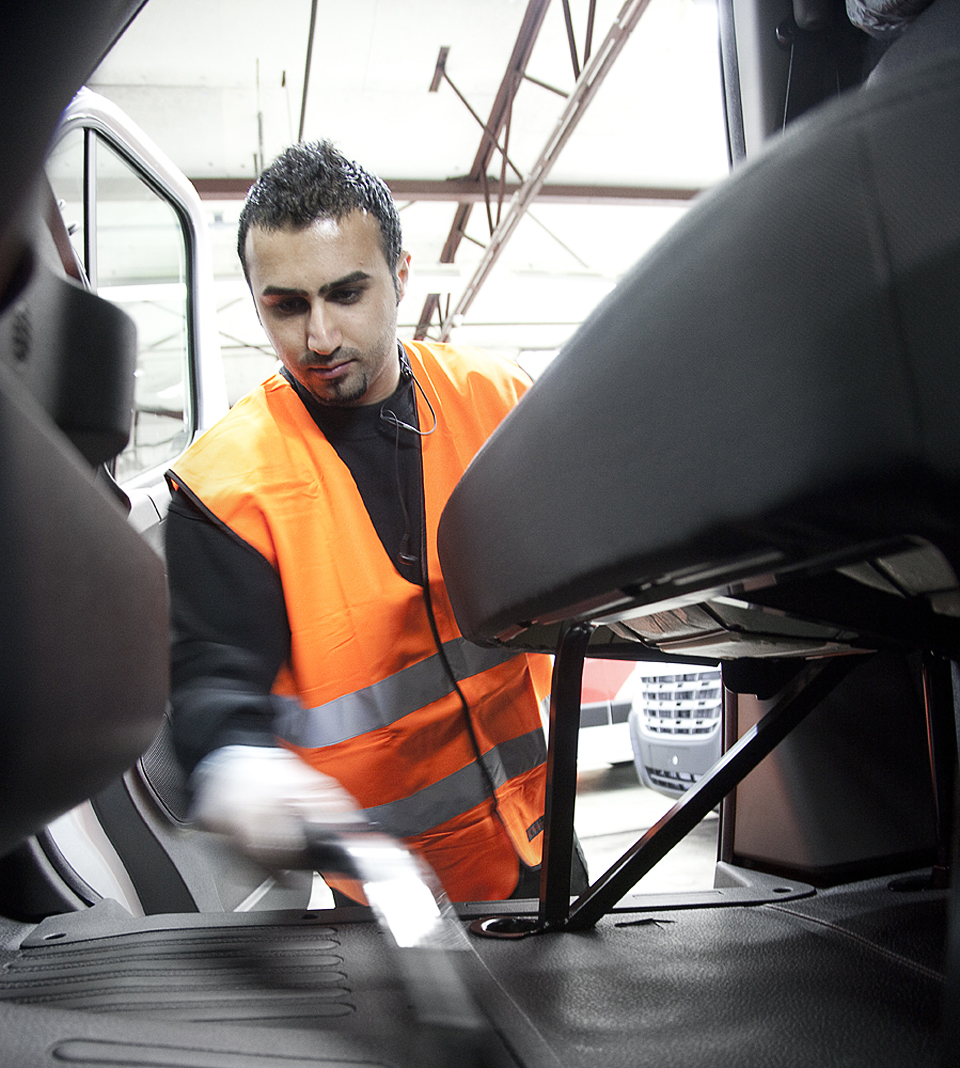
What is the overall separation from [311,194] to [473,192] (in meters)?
5.58

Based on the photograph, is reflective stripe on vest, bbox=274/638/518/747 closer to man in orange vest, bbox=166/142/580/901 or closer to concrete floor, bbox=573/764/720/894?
man in orange vest, bbox=166/142/580/901

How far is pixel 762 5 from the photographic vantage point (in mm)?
1078

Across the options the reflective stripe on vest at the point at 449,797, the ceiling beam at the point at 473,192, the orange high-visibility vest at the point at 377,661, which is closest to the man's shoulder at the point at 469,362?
the orange high-visibility vest at the point at 377,661

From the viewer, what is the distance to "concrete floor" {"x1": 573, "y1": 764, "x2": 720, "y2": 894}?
2834 mm

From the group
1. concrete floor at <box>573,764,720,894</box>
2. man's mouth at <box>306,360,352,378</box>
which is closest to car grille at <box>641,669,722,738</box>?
concrete floor at <box>573,764,720,894</box>

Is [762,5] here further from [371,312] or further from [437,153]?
[437,153]

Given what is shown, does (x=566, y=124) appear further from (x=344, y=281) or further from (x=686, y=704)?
(x=344, y=281)

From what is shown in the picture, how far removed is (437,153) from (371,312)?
5403 millimetres

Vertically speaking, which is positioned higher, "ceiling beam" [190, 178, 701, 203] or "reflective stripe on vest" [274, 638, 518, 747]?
"ceiling beam" [190, 178, 701, 203]

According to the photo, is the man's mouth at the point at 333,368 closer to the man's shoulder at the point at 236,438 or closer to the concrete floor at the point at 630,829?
the man's shoulder at the point at 236,438

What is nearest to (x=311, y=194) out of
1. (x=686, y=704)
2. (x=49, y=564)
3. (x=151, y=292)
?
(x=49, y=564)

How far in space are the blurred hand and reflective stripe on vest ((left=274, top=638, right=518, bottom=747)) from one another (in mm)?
363

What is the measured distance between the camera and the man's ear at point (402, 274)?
4.93 feet

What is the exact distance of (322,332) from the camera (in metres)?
1.31
